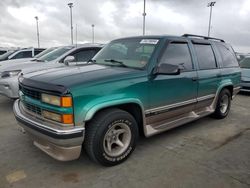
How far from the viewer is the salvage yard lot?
2885mm

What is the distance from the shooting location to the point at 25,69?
20.5ft

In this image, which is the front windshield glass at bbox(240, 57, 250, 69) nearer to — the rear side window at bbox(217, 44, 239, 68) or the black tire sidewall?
the rear side window at bbox(217, 44, 239, 68)

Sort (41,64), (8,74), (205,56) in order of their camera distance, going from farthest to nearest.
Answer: (41,64) < (8,74) < (205,56)

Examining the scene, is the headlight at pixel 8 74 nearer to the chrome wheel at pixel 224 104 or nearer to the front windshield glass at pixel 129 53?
the front windshield glass at pixel 129 53

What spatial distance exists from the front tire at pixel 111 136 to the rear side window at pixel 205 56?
2.12 metres

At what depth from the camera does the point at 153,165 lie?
3303mm

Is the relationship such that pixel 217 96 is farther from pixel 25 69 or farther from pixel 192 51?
pixel 25 69

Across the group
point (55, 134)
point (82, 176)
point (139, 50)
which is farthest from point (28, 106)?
point (139, 50)

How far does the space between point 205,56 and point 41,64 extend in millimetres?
4475

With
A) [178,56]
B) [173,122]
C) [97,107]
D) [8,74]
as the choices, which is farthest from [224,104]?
[8,74]

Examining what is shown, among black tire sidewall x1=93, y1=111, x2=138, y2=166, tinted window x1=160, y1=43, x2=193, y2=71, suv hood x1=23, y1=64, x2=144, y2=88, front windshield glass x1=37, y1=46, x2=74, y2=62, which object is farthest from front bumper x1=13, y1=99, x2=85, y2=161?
front windshield glass x1=37, y1=46, x2=74, y2=62

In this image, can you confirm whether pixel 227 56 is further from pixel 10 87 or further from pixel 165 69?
pixel 10 87

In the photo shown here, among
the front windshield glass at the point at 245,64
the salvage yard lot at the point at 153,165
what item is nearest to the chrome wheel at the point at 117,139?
the salvage yard lot at the point at 153,165

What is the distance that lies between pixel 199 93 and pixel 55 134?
293 centimetres
